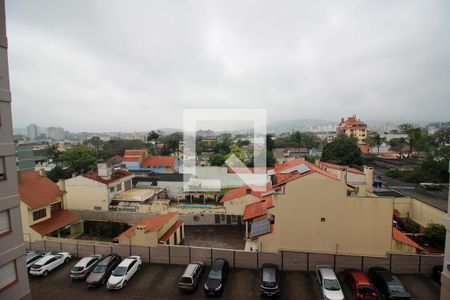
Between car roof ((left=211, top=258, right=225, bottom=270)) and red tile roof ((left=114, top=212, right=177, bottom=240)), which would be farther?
red tile roof ((left=114, top=212, right=177, bottom=240))

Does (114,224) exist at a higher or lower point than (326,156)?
lower

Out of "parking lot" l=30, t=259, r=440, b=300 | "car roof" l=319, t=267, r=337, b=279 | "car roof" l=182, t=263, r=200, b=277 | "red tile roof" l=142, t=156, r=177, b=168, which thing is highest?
"red tile roof" l=142, t=156, r=177, b=168

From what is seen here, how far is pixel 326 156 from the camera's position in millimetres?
33688

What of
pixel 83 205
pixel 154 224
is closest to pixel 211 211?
pixel 154 224

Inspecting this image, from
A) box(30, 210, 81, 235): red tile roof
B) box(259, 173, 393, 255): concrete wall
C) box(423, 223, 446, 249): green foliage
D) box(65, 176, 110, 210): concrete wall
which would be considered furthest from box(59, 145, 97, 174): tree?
box(423, 223, 446, 249): green foliage

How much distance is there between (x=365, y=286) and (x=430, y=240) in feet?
24.3

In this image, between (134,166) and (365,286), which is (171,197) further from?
(365,286)

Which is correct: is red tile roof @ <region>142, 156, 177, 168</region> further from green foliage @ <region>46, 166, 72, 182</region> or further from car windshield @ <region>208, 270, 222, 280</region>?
car windshield @ <region>208, 270, 222, 280</region>

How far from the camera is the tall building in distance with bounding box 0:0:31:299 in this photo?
5289mm

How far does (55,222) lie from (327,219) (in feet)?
44.9

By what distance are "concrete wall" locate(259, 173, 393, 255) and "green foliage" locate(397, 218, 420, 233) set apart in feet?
20.7

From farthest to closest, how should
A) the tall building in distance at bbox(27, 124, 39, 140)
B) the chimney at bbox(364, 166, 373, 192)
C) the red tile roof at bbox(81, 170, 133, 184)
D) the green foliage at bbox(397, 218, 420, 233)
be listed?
Answer: the tall building in distance at bbox(27, 124, 39, 140), the red tile roof at bbox(81, 170, 133, 184), the chimney at bbox(364, 166, 373, 192), the green foliage at bbox(397, 218, 420, 233)

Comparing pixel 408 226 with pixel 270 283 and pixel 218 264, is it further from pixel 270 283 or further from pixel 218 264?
pixel 218 264

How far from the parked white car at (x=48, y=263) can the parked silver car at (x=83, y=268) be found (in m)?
1.08
